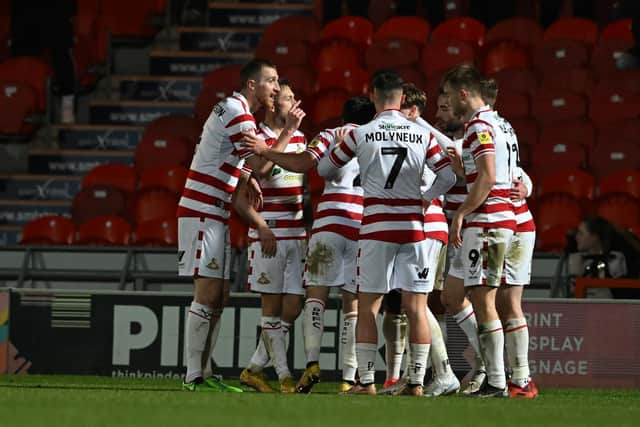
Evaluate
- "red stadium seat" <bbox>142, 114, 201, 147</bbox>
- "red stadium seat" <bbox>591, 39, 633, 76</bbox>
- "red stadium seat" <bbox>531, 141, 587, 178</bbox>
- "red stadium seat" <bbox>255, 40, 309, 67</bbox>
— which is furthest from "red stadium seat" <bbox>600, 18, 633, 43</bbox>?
"red stadium seat" <bbox>142, 114, 201, 147</bbox>

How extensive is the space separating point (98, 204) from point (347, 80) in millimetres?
3116

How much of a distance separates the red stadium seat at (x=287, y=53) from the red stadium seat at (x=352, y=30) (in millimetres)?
369

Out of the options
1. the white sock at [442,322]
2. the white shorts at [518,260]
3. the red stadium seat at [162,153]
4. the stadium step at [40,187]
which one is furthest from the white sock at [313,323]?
the stadium step at [40,187]

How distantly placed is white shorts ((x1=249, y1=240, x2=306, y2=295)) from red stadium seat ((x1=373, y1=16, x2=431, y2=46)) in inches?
294

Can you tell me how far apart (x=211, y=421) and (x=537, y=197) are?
8099 mm

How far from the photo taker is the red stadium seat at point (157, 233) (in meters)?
13.9

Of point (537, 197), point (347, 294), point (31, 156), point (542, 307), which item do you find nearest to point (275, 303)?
point (347, 294)

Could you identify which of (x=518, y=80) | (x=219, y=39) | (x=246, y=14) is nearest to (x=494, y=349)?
(x=518, y=80)

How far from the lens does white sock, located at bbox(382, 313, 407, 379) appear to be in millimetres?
9156

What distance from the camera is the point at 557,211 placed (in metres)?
13.5

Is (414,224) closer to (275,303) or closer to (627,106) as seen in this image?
(275,303)

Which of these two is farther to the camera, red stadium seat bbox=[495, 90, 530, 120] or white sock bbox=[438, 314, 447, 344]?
red stadium seat bbox=[495, 90, 530, 120]

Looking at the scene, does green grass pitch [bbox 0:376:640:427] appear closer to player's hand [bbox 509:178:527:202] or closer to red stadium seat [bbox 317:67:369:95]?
player's hand [bbox 509:178:527:202]

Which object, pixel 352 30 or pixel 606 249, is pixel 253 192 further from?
pixel 352 30
